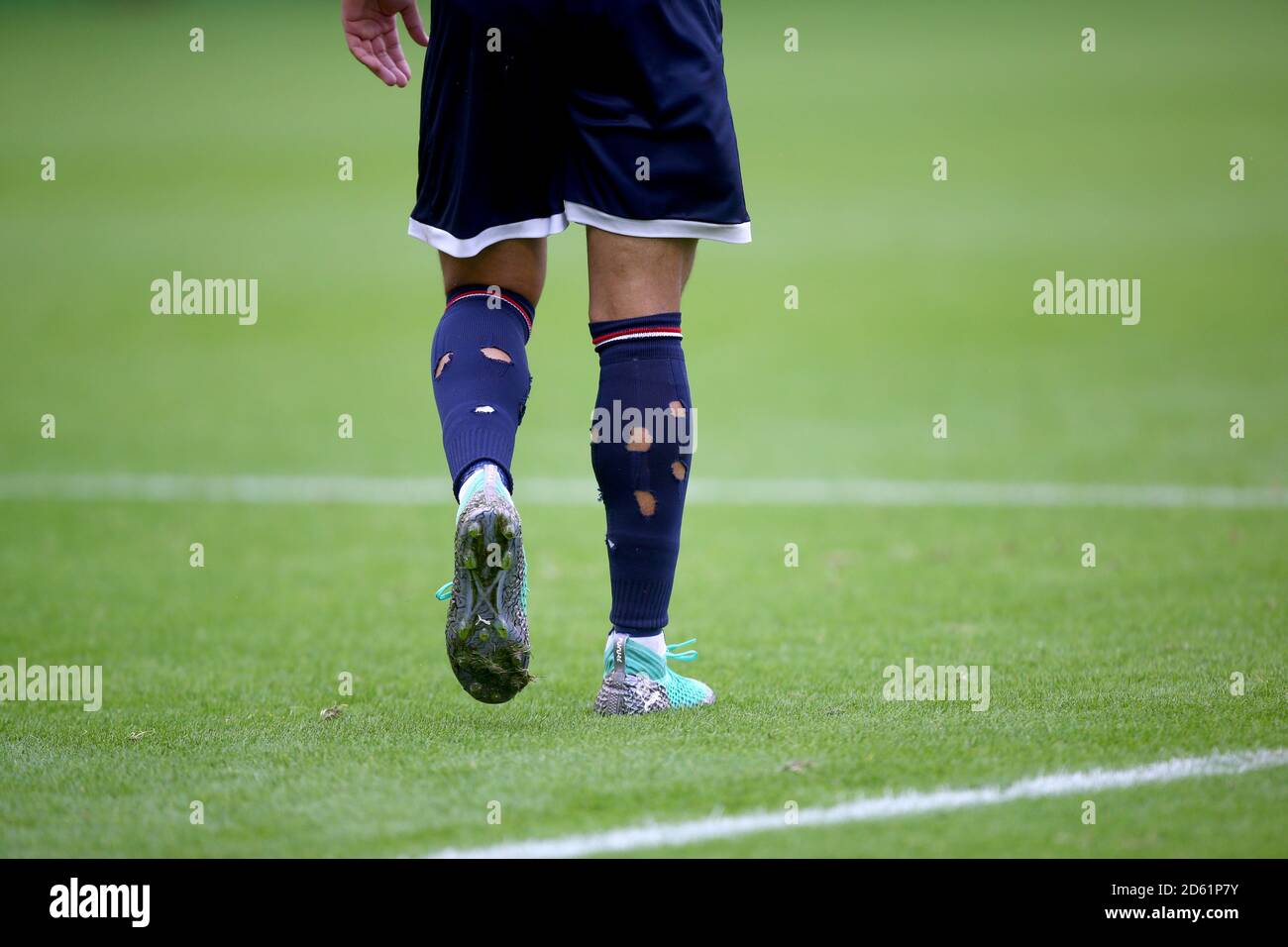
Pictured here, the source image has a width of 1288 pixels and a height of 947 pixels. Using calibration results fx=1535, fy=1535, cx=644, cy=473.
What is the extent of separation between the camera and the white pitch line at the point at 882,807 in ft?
7.43

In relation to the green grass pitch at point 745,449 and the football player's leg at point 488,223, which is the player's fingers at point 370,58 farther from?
the green grass pitch at point 745,449

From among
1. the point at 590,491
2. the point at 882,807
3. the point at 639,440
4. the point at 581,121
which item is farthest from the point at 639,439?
the point at 590,491

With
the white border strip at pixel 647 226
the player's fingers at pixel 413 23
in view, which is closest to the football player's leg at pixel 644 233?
the white border strip at pixel 647 226

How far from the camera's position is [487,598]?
9.04 ft

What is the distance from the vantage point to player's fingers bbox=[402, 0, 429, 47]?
11.1 feet

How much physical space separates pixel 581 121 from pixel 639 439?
2.05 ft

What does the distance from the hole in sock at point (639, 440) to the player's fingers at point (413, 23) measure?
39.9 inches

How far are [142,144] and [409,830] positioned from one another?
2012 centimetres

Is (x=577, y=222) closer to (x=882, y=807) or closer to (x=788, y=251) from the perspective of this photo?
(x=882, y=807)

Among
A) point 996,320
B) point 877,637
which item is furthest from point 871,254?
point 877,637

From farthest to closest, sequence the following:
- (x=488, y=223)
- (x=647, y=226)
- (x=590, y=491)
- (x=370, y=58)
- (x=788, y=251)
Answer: (x=788, y=251), (x=590, y=491), (x=370, y=58), (x=488, y=223), (x=647, y=226)

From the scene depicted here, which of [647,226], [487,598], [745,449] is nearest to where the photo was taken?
[487,598]

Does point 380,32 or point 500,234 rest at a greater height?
point 380,32

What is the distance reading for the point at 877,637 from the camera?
409 centimetres
